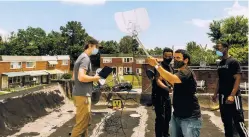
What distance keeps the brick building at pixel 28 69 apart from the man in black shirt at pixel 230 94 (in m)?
38.8

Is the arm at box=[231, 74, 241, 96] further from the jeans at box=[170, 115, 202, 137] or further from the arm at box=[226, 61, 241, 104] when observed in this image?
the jeans at box=[170, 115, 202, 137]

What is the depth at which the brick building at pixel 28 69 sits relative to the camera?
3948cm

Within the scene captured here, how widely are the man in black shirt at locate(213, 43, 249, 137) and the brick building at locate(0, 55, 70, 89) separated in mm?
38788

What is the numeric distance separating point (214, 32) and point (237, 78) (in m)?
43.1

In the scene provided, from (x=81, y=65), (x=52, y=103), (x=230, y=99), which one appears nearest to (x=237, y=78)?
(x=230, y=99)

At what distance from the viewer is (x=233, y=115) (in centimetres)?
437

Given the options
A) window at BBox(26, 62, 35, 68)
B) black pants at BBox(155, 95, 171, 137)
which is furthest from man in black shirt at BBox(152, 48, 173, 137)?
window at BBox(26, 62, 35, 68)

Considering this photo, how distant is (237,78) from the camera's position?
4363 millimetres

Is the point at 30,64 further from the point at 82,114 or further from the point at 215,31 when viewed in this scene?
the point at 82,114

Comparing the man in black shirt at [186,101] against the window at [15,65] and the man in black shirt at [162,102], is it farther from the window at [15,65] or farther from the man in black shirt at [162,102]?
the window at [15,65]

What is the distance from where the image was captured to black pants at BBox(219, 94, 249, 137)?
14.1 feet

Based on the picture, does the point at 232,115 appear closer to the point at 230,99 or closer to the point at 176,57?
the point at 230,99

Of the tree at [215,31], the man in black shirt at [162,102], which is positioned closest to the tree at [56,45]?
the tree at [215,31]

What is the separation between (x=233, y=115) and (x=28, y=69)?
4459 cm
